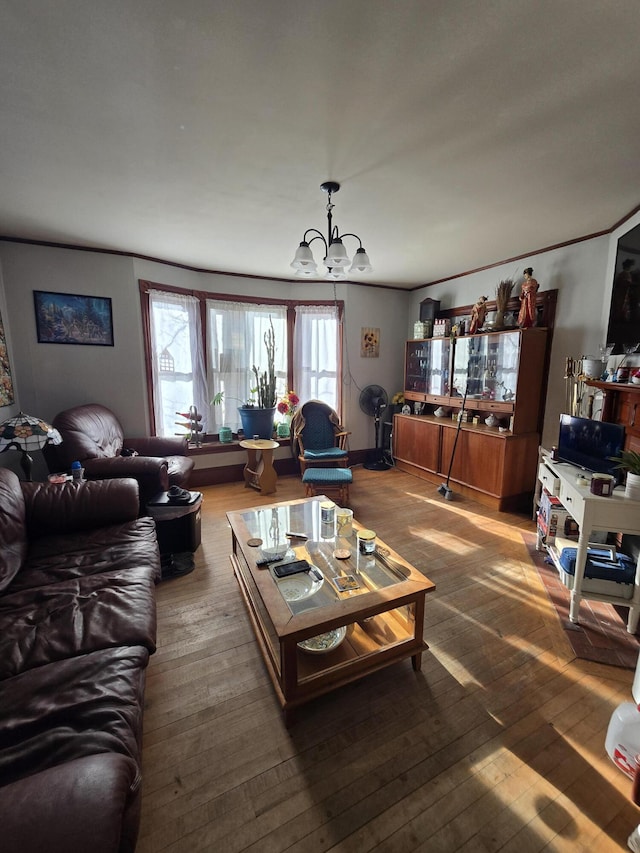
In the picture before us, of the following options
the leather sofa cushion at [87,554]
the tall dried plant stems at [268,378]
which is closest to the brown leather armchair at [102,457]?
the leather sofa cushion at [87,554]

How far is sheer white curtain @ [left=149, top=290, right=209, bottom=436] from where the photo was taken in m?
3.71

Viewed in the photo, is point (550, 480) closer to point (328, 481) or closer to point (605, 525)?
point (605, 525)

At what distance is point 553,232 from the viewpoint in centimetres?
279

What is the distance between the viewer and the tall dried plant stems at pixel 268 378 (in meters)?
4.10

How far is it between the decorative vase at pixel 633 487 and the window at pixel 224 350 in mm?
3214

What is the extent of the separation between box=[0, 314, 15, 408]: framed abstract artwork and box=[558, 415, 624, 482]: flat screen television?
166 inches

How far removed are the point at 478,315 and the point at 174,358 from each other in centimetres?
326

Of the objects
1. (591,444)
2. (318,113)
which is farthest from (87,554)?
(591,444)

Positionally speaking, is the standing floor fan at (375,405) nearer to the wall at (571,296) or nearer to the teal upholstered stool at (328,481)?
the teal upholstered stool at (328,481)

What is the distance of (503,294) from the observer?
3.36 m

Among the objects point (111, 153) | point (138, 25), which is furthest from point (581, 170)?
point (111, 153)

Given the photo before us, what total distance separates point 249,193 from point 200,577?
245 centimetres

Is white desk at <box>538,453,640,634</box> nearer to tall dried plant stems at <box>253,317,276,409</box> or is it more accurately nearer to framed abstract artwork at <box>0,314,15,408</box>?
tall dried plant stems at <box>253,317,276,409</box>

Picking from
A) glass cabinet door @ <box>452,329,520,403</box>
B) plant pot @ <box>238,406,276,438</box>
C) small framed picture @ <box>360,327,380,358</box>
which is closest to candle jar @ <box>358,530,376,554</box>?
glass cabinet door @ <box>452,329,520,403</box>
